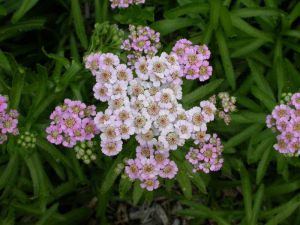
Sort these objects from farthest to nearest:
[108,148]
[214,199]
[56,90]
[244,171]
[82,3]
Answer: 1. [82,3]
2. [214,199]
3. [244,171]
4. [56,90]
5. [108,148]

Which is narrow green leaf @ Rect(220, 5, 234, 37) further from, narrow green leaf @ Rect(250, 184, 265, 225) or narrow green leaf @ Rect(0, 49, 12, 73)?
narrow green leaf @ Rect(0, 49, 12, 73)

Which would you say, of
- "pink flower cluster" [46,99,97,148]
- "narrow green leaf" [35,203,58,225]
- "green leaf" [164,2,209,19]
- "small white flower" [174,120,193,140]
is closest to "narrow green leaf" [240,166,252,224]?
"small white flower" [174,120,193,140]

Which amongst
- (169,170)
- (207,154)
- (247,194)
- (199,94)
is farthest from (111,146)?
(247,194)

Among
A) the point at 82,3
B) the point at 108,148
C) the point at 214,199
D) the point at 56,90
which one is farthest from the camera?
the point at 82,3

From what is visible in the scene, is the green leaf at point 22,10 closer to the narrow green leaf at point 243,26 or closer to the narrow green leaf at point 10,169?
the narrow green leaf at point 10,169

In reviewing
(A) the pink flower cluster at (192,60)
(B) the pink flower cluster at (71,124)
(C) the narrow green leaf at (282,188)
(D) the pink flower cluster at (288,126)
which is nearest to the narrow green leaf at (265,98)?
(D) the pink flower cluster at (288,126)

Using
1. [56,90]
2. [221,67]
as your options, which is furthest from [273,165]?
[56,90]

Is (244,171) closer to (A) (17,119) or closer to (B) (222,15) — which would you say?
(B) (222,15)
